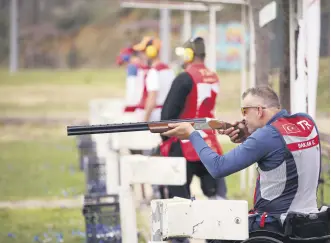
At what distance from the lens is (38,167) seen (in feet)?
61.2

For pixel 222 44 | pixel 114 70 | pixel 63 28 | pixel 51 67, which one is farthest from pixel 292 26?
pixel 63 28

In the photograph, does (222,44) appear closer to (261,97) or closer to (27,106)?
(27,106)

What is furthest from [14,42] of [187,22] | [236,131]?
[236,131]

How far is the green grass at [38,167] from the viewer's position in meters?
14.8

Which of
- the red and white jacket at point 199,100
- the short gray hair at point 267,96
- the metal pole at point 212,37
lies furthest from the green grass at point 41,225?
the short gray hair at point 267,96

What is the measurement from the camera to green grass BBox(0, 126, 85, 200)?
14781mm

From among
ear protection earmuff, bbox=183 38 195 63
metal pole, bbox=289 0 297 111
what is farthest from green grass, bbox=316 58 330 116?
ear protection earmuff, bbox=183 38 195 63

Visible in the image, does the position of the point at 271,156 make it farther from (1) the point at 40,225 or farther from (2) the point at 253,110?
(1) the point at 40,225

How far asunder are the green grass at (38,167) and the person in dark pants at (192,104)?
521cm

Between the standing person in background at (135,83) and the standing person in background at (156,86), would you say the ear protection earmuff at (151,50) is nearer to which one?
the standing person in background at (156,86)

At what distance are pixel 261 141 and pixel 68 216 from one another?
6.45 meters

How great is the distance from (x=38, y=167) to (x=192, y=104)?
32.8 ft

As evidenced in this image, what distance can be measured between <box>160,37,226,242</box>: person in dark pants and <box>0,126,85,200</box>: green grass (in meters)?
5.21

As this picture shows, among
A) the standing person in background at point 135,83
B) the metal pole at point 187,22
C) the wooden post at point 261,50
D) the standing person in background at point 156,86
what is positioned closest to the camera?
the wooden post at point 261,50
